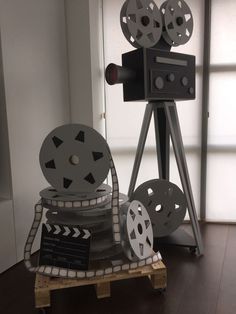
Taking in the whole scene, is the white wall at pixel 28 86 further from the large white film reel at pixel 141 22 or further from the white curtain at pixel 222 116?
the white curtain at pixel 222 116

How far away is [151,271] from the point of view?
1.83 m

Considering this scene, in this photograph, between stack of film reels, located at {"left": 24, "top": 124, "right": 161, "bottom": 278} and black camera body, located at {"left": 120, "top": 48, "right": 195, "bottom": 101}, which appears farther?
black camera body, located at {"left": 120, "top": 48, "right": 195, "bottom": 101}

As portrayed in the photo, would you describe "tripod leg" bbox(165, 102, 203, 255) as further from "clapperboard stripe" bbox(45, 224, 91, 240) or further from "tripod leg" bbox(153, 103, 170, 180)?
"clapperboard stripe" bbox(45, 224, 91, 240)

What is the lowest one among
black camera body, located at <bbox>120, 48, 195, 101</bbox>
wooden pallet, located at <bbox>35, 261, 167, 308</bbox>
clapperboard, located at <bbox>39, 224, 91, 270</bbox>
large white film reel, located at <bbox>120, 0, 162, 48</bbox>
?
wooden pallet, located at <bbox>35, 261, 167, 308</bbox>

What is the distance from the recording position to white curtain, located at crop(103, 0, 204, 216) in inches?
114

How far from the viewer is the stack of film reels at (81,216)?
1.75 meters

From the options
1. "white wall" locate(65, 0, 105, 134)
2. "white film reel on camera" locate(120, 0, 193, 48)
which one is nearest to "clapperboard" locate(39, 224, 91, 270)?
"white film reel on camera" locate(120, 0, 193, 48)

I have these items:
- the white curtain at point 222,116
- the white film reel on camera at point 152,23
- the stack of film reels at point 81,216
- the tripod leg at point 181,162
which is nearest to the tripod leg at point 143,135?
the tripod leg at point 181,162

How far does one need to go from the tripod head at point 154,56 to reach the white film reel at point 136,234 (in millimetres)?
706

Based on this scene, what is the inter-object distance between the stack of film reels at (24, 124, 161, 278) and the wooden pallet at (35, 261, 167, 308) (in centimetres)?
4

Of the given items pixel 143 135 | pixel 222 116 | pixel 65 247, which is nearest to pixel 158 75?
pixel 143 135

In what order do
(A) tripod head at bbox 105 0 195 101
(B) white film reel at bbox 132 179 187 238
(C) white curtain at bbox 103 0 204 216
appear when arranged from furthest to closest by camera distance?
(C) white curtain at bbox 103 0 204 216 < (B) white film reel at bbox 132 179 187 238 < (A) tripod head at bbox 105 0 195 101

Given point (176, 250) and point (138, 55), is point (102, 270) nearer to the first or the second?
point (176, 250)

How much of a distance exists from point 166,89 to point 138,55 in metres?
Result: 0.28
